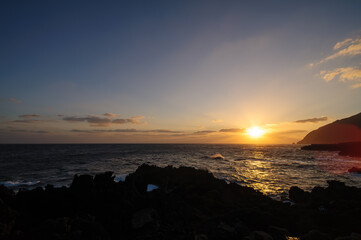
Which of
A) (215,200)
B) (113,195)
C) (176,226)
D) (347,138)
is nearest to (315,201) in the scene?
(215,200)

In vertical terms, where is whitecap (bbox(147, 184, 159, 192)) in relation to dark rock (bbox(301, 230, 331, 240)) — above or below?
below

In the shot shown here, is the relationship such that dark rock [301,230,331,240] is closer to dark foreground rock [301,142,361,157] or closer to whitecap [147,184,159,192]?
whitecap [147,184,159,192]

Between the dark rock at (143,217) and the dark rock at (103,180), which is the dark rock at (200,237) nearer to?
the dark rock at (143,217)

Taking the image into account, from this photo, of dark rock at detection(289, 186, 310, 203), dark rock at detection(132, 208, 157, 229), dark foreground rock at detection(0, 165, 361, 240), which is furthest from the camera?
dark rock at detection(289, 186, 310, 203)

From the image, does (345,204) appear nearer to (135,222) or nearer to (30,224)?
(135,222)

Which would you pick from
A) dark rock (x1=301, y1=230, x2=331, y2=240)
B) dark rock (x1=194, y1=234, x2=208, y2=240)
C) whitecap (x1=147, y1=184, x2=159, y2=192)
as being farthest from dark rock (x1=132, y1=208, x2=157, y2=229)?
dark rock (x1=301, y1=230, x2=331, y2=240)

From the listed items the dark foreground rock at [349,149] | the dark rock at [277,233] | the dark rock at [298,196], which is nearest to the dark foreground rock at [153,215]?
the dark rock at [277,233]

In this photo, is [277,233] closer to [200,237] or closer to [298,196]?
[200,237]

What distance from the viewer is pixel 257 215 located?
11.5m

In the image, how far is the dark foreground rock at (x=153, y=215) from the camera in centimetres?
789

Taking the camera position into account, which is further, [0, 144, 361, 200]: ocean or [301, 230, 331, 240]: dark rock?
[0, 144, 361, 200]: ocean

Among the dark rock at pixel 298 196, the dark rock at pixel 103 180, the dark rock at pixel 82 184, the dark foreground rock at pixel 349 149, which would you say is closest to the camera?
the dark rock at pixel 82 184

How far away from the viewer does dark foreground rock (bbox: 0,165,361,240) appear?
789cm

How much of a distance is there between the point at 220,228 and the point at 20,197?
11.7 metres
